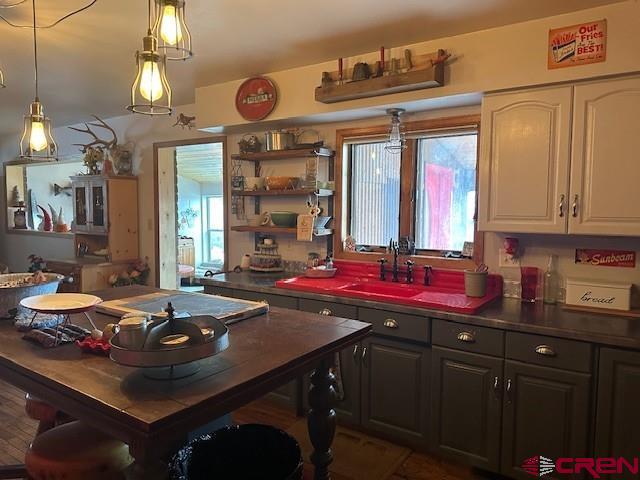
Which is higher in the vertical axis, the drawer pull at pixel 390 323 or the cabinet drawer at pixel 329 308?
the cabinet drawer at pixel 329 308

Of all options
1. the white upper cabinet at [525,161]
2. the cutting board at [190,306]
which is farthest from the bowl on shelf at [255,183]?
the white upper cabinet at [525,161]

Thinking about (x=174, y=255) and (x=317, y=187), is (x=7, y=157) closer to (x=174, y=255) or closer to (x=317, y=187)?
(x=174, y=255)

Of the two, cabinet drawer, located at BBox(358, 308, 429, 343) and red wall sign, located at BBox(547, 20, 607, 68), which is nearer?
red wall sign, located at BBox(547, 20, 607, 68)

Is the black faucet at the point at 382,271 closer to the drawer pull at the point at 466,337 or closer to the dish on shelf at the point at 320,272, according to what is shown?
the dish on shelf at the point at 320,272

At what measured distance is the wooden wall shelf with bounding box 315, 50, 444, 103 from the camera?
246 centimetres

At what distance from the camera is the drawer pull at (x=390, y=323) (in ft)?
8.14

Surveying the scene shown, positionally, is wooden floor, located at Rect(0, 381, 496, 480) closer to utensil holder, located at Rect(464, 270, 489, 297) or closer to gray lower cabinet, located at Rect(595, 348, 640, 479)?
gray lower cabinet, located at Rect(595, 348, 640, 479)

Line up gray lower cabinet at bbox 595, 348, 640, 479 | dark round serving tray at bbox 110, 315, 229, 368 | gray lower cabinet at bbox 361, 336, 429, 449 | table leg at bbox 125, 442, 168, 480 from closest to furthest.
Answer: table leg at bbox 125, 442, 168, 480 < dark round serving tray at bbox 110, 315, 229, 368 < gray lower cabinet at bbox 595, 348, 640, 479 < gray lower cabinet at bbox 361, 336, 429, 449

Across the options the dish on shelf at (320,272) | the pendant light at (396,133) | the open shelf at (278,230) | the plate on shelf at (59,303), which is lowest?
the dish on shelf at (320,272)

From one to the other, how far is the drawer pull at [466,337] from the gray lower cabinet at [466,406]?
65mm

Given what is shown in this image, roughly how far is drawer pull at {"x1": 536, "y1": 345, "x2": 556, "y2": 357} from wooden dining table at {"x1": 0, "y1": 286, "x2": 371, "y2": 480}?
870 mm

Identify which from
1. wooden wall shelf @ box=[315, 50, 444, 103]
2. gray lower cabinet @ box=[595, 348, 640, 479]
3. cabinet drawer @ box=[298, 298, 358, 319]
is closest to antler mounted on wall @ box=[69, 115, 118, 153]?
wooden wall shelf @ box=[315, 50, 444, 103]

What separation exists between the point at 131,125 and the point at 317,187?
100 inches

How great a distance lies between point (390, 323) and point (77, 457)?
1.55 metres
